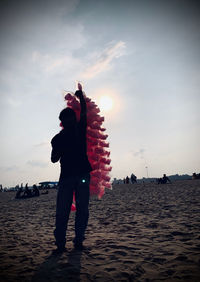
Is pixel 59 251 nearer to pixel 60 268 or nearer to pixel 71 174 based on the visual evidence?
pixel 60 268

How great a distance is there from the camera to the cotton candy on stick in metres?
3.67

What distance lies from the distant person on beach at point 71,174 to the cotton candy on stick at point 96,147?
1.58 ft

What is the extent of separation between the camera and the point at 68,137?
3.16 metres

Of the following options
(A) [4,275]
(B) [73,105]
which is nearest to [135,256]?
(A) [4,275]

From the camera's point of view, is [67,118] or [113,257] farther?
[67,118]

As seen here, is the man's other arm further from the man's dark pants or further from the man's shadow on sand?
the man's shadow on sand

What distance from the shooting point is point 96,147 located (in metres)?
3.78

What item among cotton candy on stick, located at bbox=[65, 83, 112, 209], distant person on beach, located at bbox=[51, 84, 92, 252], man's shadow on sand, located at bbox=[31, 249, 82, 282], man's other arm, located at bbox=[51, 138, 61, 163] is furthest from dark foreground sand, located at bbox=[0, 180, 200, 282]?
man's other arm, located at bbox=[51, 138, 61, 163]

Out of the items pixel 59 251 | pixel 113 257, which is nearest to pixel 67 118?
pixel 59 251

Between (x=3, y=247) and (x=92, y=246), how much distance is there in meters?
1.55

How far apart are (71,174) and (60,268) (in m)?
1.23

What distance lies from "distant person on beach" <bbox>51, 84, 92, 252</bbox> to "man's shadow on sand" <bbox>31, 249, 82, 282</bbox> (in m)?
0.21

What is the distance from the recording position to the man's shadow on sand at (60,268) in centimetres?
198

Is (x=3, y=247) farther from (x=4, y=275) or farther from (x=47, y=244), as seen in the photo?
(x=4, y=275)
